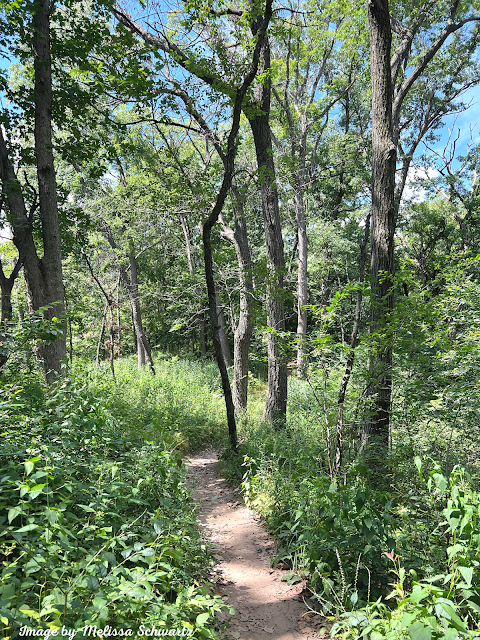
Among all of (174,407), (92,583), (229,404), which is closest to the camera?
(92,583)

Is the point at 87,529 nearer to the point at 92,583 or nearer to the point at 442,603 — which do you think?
the point at 92,583

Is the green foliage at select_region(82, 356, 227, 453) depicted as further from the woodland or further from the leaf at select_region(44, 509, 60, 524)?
the leaf at select_region(44, 509, 60, 524)

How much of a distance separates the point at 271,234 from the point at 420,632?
6.96 metres

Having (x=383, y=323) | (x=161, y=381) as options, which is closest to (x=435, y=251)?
(x=161, y=381)

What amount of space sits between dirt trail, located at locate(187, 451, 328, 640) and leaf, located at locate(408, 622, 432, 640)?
1215mm

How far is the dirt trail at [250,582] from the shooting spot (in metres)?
2.90

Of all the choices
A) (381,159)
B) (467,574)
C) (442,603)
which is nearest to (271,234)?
(381,159)

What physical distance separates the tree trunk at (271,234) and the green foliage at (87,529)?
390cm

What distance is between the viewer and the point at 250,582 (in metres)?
3.55

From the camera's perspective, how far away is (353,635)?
244 cm

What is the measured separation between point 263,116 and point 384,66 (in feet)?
9.07

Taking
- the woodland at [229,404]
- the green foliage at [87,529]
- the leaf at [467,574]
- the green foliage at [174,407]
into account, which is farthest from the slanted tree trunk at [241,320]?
the leaf at [467,574]

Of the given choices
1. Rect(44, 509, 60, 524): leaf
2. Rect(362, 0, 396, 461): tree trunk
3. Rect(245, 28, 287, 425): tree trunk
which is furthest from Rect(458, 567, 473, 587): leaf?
Rect(245, 28, 287, 425): tree trunk

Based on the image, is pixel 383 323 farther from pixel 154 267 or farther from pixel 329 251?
pixel 154 267
